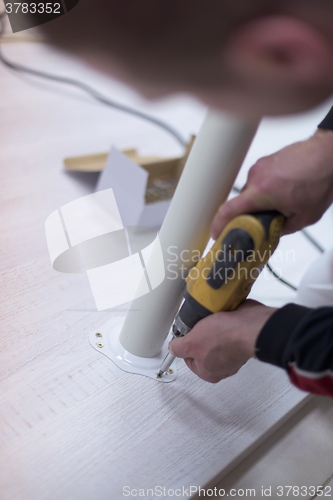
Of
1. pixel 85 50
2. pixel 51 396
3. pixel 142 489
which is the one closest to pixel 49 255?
pixel 51 396

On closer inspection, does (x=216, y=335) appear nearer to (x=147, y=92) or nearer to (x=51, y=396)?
(x=51, y=396)

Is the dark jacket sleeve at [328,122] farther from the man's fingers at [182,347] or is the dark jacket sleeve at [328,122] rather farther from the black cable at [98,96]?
the black cable at [98,96]

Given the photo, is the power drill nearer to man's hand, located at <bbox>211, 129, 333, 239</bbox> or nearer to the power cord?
man's hand, located at <bbox>211, 129, 333, 239</bbox>

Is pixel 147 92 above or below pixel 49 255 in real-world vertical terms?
above

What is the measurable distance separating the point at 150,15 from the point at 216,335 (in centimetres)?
33

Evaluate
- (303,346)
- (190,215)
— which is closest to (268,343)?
(303,346)

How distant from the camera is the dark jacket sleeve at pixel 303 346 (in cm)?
34

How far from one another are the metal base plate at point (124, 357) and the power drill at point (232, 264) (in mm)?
117

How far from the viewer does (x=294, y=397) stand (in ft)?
1.74

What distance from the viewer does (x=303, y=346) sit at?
34 cm

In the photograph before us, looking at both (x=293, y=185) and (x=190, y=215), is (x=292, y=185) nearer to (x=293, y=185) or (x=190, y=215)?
(x=293, y=185)

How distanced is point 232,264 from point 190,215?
77mm

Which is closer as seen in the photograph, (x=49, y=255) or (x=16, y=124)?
(x=49, y=255)

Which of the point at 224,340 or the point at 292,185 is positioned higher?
the point at 292,185
